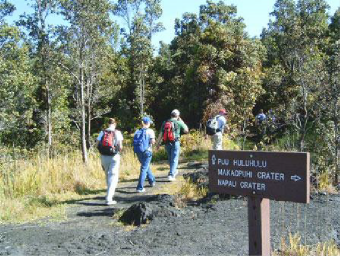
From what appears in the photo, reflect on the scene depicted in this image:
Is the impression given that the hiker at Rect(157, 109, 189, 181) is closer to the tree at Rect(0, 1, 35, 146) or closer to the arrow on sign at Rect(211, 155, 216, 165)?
the arrow on sign at Rect(211, 155, 216, 165)

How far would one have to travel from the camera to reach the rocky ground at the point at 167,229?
4.61 meters

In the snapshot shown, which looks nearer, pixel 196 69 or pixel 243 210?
pixel 243 210

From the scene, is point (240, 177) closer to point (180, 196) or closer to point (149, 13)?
point (180, 196)

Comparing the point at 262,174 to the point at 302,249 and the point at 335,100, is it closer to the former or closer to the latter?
the point at 302,249

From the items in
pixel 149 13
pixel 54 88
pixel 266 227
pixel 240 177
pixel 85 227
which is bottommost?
pixel 85 227

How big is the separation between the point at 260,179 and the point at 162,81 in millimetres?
26721

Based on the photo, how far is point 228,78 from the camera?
16297mm

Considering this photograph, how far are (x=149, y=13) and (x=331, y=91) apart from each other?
85.3 feet

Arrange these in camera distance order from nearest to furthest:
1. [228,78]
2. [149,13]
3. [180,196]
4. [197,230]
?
[197,230] < [180,196] < [228,78] < [149,13]

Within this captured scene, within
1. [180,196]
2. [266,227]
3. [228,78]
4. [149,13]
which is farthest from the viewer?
[149,13]

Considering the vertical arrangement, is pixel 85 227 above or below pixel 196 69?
below

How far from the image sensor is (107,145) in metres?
7.08

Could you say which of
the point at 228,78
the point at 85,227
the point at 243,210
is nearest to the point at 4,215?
the point at 85,227

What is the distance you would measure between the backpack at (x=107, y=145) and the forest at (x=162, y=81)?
200 centimetres
